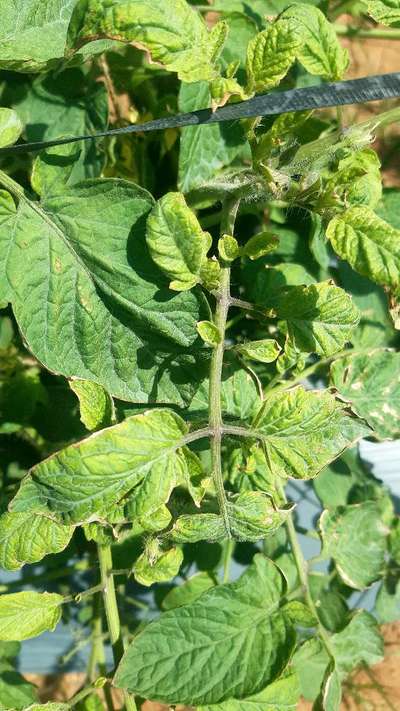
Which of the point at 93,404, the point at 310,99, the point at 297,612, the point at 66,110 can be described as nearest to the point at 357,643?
the point at 297,612

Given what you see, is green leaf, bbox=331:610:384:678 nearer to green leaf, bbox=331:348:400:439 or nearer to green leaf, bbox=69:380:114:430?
green leaf, bbox=331:348:400:439

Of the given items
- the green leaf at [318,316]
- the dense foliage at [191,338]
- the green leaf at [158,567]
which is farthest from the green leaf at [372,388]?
the green leaf at [158,567]

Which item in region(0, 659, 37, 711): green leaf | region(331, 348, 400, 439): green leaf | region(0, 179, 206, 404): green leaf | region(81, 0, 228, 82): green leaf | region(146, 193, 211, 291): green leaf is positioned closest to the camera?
region(81, 0, 228, 82): green leaf

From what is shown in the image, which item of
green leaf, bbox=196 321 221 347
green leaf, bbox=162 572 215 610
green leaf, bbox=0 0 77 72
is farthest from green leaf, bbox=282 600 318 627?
green leaf, bbox=0 0 77 72

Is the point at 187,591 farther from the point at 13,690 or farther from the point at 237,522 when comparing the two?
the point at 237,522

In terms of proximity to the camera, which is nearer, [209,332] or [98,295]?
[209,332]

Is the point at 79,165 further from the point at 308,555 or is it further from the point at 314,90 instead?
the point at 308,555
